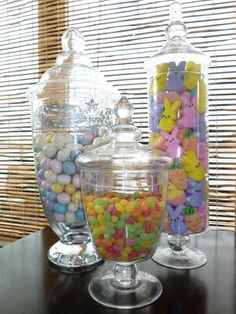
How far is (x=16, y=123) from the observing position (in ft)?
5.46

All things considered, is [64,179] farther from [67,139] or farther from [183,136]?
[183,136]

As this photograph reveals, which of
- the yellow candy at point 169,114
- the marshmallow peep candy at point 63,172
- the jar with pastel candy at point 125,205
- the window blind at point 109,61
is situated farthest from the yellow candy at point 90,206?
the window blind at point 109,61

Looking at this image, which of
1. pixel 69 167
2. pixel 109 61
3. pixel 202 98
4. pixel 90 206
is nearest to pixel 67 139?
pixel 69 167

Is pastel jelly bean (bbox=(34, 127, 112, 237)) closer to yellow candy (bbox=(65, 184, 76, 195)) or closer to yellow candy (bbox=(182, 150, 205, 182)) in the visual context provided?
yellow candy (bbox=(65, 184, 76, 195))

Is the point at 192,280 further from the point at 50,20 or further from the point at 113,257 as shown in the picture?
the point at 50,20

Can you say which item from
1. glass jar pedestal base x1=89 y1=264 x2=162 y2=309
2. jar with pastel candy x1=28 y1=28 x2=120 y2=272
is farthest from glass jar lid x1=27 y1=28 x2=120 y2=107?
glass jar pedestal base x1=89 y1=264 x2=162 y2=309

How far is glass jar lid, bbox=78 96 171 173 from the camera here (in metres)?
0.48

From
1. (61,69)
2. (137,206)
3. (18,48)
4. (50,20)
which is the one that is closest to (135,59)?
(50,20)

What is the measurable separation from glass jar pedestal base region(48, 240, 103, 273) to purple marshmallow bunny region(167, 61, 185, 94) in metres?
0.34

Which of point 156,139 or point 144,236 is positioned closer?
point 144,236

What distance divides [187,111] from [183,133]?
0.04 metres

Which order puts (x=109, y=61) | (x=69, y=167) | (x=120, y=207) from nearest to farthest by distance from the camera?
(x=120, y=207) < (x=69, y=167) < (x=109, y=61)

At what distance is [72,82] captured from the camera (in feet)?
2.02

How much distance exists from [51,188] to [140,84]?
2.77 feet
